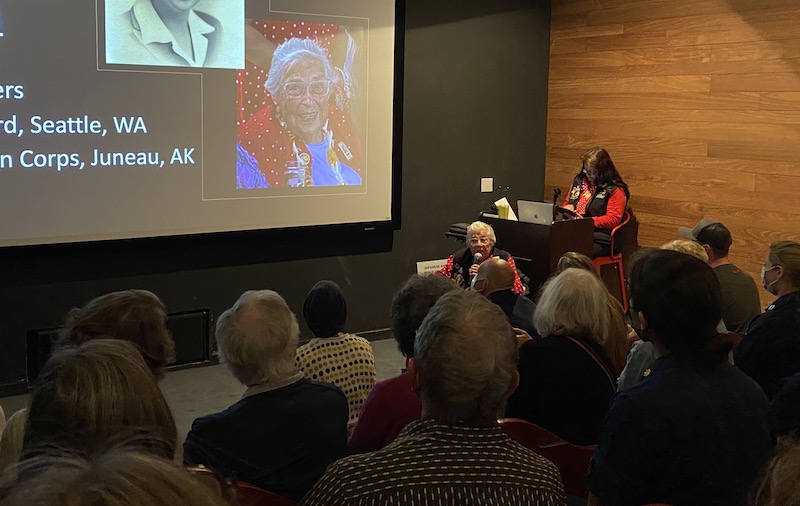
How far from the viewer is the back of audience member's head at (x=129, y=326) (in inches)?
107

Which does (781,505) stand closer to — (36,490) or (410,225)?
(36,490)

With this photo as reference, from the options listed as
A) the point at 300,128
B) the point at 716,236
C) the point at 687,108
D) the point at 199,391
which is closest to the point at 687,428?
the point at 716,236

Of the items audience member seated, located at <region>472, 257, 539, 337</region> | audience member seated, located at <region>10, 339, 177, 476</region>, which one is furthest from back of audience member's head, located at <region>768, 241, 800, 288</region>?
audience member seated, located at <region>10, 339, 177, 476</region>

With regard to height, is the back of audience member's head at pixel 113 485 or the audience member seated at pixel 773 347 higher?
the back of audience member's head at pixel 113 485

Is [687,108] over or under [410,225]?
over

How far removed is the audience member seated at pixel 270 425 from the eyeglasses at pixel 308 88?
360 cm

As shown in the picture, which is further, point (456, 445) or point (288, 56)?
point (288, 56)

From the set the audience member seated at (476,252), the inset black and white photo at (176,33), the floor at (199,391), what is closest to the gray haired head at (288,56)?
the inset black and white photo at (176,33)

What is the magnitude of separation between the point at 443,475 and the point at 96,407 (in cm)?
65

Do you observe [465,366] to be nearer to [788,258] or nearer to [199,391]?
[788,258]

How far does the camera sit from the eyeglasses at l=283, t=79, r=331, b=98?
602cm

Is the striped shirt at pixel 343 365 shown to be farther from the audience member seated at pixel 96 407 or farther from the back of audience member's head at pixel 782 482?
the back of audience member's head at pixel 782 482

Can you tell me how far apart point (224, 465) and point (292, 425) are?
0.70ft

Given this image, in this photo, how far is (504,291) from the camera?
4.17 m
